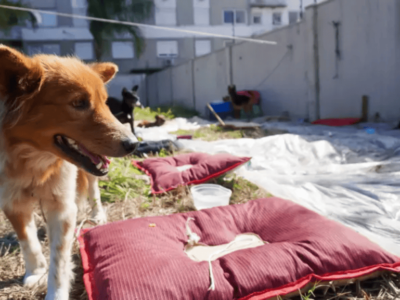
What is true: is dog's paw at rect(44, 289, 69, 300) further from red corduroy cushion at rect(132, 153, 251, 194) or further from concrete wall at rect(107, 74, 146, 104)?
concrete wall at rect(107, 74, 146, 104)

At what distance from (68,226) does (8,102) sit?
69 centimetres

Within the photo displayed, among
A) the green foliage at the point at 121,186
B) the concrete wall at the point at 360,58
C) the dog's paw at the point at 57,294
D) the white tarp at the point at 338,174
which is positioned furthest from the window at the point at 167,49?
the dog's paw at the point at 57,294

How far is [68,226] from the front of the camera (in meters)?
1.81

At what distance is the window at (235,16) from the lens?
1998 centimetres

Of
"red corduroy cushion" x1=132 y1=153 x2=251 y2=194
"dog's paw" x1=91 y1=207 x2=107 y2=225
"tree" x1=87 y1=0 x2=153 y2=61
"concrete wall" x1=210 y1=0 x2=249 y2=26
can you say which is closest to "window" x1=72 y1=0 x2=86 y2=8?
"tree" x1=87 y1=0 x2=153 y2=61

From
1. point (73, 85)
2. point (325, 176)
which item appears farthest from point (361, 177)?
point (73, 85)

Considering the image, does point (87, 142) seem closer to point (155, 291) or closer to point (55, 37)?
point (155, 291)

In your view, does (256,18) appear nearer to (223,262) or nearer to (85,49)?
(85,49)

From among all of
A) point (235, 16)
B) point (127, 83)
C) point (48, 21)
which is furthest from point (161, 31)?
point (48, 21)

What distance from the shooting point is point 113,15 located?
21297mm

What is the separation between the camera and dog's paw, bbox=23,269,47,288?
1.88 meters

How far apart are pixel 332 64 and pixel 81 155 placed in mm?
8191

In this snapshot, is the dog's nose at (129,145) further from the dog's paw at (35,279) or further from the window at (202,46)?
the window at (202,46)

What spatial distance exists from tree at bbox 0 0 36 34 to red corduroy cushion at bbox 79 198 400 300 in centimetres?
2071
